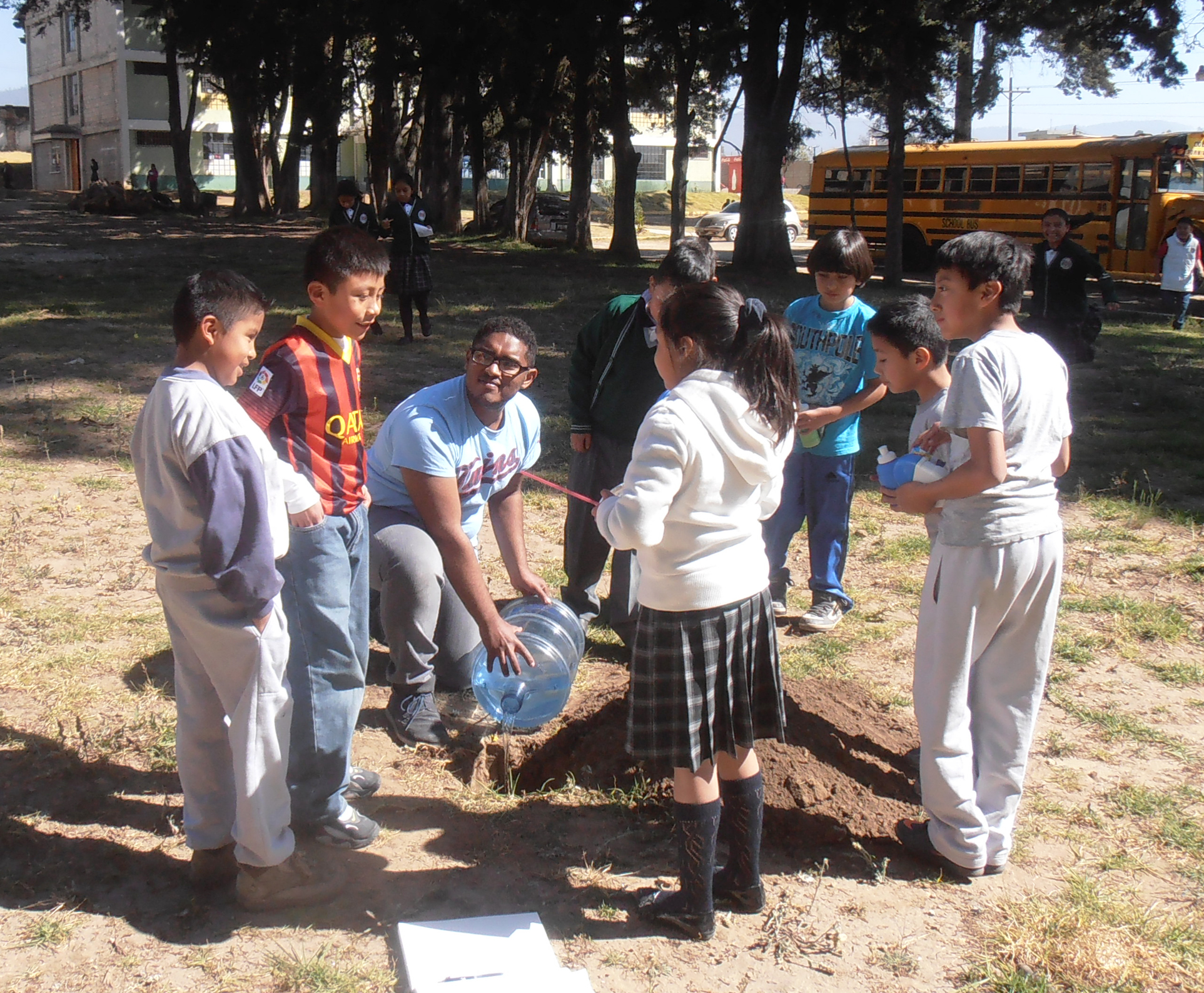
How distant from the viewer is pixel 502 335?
362 cm

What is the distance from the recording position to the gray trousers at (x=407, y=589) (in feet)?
12.6

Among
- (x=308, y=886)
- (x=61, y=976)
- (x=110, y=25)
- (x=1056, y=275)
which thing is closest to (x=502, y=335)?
(x=308, y=886)

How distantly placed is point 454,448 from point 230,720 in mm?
1288

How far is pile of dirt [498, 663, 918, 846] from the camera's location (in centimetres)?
337

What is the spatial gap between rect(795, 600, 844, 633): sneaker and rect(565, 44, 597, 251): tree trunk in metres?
20.8

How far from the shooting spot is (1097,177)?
2180 cm

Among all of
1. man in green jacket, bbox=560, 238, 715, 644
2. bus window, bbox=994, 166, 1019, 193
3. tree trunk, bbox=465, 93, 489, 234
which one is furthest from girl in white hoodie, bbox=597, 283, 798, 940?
tree trunk, bbox=465, 93, 489, 234

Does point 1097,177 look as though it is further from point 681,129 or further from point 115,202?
point 115,202

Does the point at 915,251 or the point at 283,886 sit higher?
the point at 915,251

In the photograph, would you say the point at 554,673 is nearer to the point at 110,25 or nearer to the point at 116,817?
the point at 116,817

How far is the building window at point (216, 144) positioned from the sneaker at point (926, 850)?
203 ft

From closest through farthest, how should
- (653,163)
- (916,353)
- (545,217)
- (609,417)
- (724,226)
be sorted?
(916,353) → (609,417) → (545,217) → (724,226) → (653,163)

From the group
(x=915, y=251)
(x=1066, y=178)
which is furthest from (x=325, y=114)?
(x=1066, y=178)

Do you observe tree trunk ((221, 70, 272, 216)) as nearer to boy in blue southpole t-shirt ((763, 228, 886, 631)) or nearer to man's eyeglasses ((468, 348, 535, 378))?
boy in blue southpole t-shirt ((763, 228, 886, 631))
